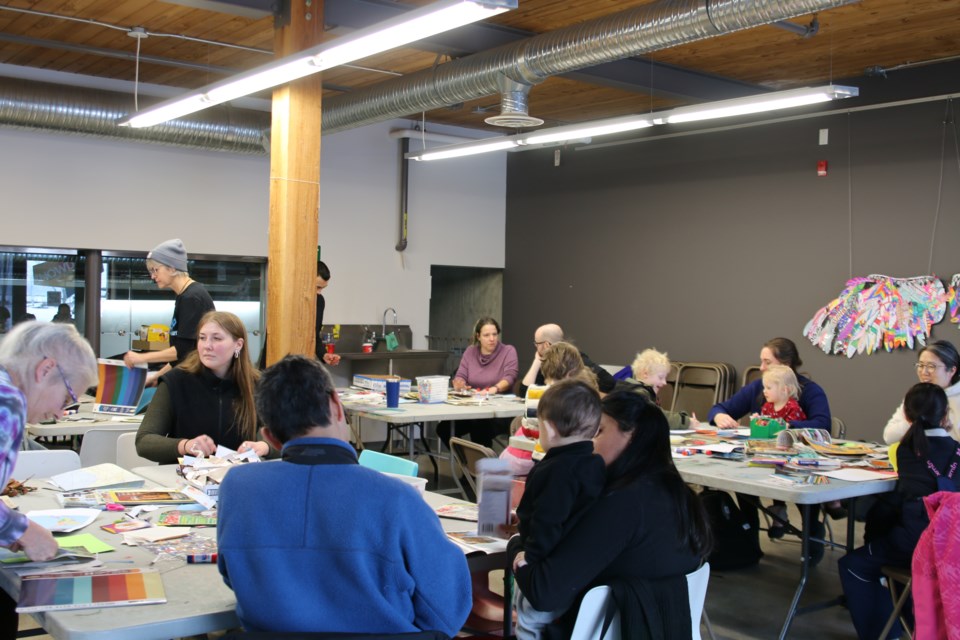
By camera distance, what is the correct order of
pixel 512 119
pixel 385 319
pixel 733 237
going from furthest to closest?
pixel 385 319 → pixel 733 237 → pixel 512 119

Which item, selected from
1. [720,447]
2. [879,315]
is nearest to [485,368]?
[879,315]

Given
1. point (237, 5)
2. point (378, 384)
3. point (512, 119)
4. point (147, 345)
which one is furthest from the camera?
point (147, 345)

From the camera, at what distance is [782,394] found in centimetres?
557

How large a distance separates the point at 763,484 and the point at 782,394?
1746 mm

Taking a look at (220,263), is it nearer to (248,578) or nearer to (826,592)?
(826,592)

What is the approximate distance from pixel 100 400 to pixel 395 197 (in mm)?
5211

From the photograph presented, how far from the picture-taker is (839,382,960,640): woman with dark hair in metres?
3.92

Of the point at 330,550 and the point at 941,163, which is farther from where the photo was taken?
the point at 941,163

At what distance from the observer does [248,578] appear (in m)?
2.11

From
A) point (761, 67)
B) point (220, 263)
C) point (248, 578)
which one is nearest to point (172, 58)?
point (220, 263)

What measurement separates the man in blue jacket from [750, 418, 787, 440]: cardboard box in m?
3.47

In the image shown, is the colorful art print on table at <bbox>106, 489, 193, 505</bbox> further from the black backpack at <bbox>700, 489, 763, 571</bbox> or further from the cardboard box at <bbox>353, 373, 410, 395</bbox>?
the cardboard box at <bbox>353, 373, 410, 395</bbox>

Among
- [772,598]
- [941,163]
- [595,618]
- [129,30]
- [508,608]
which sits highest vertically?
[129,30]

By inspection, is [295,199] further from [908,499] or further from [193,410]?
[908,499]
